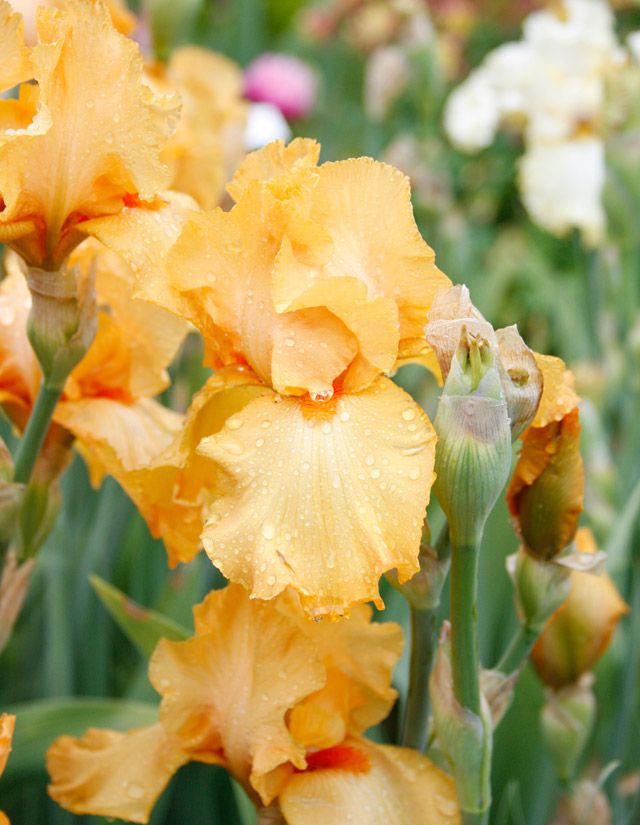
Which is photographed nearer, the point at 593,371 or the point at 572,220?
the point at 593,371

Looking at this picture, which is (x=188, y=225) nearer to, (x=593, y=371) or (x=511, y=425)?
(x=511, y=425)

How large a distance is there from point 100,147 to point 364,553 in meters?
0.33

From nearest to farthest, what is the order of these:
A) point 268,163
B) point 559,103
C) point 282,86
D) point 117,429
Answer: point 268,163, point 117,429, point 559,103, point 282,86

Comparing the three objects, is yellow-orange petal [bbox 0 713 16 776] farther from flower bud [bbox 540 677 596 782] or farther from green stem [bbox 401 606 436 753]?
flower bud [bbox 540 677 596 782]

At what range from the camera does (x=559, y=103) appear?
1869 millimetres

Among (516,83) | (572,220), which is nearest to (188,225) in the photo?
(572,220)

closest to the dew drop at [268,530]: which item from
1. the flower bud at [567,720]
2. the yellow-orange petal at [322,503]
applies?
the yellow-orange petal at [322,503]

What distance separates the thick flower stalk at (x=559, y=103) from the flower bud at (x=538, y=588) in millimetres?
1254

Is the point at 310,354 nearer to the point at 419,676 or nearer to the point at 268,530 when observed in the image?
the point at 268,530

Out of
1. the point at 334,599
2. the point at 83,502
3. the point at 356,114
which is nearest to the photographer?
the point at 334,599

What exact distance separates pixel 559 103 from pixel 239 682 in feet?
5.40

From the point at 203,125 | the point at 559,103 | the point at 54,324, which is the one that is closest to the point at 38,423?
the point at 54,324

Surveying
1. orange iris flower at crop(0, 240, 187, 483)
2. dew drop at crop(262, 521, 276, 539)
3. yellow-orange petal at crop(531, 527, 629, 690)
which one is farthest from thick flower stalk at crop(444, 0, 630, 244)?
dew drop at crop(262, 521, 276, 539)

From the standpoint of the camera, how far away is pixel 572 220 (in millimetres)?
1791
